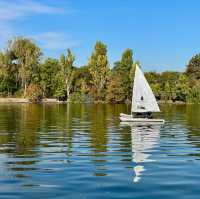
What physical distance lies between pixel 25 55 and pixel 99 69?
928 inches

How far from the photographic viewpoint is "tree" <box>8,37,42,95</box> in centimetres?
15362

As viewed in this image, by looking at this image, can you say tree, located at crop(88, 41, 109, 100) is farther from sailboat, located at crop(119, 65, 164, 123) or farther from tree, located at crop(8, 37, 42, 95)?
sailboat, located at crop(119, 65, 164, 123)

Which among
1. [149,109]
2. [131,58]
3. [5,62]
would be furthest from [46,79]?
[149,109]

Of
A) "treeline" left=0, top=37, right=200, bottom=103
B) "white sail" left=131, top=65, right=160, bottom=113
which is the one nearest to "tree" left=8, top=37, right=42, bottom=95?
"treeline" left=0, top=37, right=200, bottom=103

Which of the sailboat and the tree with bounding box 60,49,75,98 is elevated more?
the tree with bounding box 60,49,75,98

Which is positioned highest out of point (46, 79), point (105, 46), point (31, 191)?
point (105, 46)

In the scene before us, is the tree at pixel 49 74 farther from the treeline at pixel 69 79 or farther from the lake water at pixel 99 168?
the lake water at pixel 99 168

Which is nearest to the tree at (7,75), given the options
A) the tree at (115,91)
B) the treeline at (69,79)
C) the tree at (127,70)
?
the treeline at (69,79)

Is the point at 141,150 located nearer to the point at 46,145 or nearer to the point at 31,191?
the point at 46,145

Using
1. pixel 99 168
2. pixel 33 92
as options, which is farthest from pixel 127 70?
pixel 99 168

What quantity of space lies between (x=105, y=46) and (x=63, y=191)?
150679 millimetres

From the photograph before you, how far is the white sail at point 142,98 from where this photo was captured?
5422cm

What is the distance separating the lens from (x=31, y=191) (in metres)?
16.7

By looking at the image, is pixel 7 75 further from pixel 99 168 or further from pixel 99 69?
pixel 99 168
